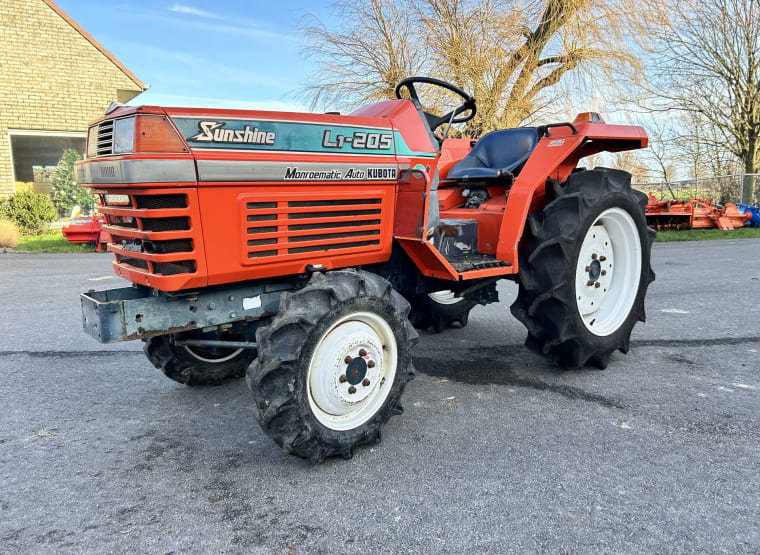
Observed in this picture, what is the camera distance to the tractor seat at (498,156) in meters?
4.28

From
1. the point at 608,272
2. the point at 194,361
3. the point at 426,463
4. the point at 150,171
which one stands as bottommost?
the point at 426,463

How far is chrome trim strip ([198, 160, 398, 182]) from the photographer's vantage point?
255 cm

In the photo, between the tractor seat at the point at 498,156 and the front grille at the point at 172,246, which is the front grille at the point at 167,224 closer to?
the front grille at the point at 172,246

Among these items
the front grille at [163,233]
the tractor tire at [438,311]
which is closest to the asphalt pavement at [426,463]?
the tractor tire at [438,311]

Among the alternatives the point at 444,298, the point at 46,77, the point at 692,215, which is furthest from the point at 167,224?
the point at 46,77

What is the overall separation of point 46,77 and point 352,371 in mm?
16258

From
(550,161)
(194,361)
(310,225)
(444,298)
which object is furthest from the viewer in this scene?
(444,298)

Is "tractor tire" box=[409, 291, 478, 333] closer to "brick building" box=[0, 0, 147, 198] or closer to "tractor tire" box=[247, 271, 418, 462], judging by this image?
"tractor tire" box=[247, 271, 418, 462]

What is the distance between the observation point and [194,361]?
367cm

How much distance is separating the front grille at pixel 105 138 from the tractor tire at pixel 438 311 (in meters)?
2.87

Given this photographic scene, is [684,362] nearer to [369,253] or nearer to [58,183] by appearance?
[369,253]

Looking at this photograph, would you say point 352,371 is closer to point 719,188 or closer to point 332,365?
point 332,365

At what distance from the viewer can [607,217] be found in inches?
163

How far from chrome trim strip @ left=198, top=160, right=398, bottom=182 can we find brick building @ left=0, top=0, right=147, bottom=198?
49.4 feet
